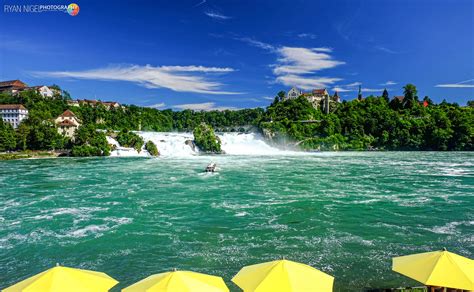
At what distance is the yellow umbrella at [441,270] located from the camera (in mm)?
7738

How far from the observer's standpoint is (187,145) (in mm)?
71938

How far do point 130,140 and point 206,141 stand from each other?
51.2ft

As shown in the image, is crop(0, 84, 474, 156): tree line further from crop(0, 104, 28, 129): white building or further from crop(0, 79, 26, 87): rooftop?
crop(0, 79, 26, 87): rooftop

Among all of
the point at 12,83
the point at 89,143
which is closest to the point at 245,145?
the point at 89,143

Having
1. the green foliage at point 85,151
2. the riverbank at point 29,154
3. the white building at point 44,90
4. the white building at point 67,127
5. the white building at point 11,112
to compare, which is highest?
the white building at point 44,90

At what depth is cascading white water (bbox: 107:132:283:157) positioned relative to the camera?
6931cm

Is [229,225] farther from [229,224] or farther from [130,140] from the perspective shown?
[130,140]

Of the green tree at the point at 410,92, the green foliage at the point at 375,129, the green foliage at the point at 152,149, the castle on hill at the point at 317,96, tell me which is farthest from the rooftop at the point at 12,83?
the green tree at the point at 410,92

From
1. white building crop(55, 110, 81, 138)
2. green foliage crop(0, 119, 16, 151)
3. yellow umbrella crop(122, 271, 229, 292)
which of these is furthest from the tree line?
yellow umbrella crop(122, 271, 229, 292)

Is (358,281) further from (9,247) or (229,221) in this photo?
(9,247)

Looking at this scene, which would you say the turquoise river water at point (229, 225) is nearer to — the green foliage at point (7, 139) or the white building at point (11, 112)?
the green foliage at point (7, 139)

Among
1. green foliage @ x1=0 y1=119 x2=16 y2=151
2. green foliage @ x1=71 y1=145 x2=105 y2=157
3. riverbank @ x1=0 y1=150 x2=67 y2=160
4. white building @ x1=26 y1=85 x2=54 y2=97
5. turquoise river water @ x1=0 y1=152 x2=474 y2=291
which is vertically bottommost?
turquoise river water @ x1=0 y1=152 x2=474 y2=291

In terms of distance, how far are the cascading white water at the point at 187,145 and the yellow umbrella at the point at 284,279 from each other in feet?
202

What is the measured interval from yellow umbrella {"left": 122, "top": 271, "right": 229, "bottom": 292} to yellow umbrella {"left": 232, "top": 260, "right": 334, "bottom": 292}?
28.1 inches
